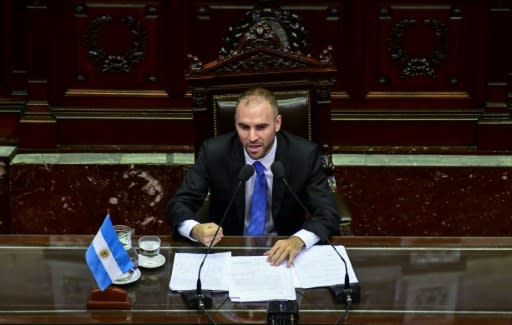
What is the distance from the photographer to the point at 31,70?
4340mm

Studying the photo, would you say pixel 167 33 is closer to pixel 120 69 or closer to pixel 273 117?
pixel 120 69

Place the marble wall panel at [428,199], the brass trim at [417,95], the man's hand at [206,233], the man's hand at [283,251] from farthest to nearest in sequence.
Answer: the brass trim at [417,95] < the marble wall panel at [428,199] < the man's hand at [206,233] < the man's hand at [283,251]

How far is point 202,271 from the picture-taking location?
252cm

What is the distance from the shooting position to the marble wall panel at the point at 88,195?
428 centimetres

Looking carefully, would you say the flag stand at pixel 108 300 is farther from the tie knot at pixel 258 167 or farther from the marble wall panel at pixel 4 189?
the marble wall panel at pixel 4 189

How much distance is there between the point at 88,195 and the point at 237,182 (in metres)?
1.45

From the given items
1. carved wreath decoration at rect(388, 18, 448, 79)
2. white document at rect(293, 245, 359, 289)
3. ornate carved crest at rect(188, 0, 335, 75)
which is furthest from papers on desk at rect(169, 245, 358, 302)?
carved wreath decoration at rect(388, 18, 448, 79)

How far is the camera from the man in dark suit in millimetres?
2904

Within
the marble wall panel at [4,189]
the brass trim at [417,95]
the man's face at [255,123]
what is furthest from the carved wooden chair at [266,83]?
the marble wall panel at [4,189]

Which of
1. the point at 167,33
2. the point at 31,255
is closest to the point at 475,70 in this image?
the point at 167,33

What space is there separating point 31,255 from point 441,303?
1159 mm

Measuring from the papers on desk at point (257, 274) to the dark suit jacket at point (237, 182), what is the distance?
15.4 inches

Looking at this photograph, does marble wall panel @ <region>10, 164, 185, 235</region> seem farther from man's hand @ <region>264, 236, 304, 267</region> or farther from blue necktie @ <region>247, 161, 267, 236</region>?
man's hand @ <region>264, 236, 304, 267</region>

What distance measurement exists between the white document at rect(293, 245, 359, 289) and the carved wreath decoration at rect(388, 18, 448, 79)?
196cm
